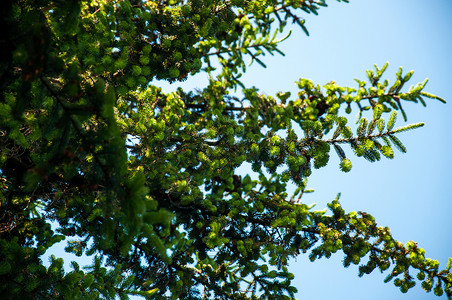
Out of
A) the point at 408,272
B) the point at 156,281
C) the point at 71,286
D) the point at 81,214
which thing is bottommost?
the point at 71,286

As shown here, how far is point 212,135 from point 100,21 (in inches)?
95.0

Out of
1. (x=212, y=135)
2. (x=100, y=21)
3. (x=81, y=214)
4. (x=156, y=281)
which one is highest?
(x=100, y=21)

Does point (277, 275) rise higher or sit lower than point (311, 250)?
lower

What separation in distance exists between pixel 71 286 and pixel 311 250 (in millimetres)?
3775

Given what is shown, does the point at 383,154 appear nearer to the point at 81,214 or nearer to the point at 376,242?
the point at 376,242

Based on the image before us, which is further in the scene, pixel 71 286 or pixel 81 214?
pixel 81 214

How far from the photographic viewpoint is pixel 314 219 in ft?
17.5

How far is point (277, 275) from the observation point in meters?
4.99

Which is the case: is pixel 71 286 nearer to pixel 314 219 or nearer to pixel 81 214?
pixel 81 214

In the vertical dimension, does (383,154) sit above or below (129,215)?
above

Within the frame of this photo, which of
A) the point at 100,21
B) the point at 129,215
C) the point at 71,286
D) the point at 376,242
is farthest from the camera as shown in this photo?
the point at 376,242

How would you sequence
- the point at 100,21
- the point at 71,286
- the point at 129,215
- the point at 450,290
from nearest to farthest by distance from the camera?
the point at 129,215
the point at 71,286
the point at 100,21
the point at 450,290

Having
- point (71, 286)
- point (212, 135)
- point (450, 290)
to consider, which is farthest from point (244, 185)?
point (450, 290)

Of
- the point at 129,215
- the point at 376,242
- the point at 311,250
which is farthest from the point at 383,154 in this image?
the point at 129,215
